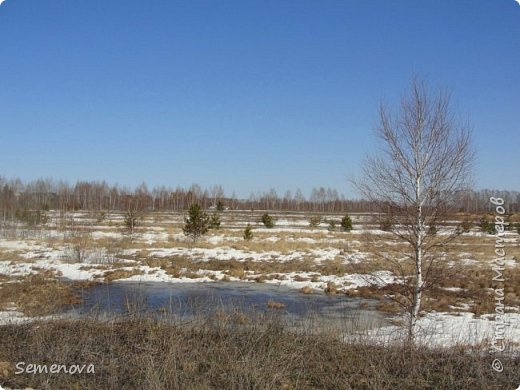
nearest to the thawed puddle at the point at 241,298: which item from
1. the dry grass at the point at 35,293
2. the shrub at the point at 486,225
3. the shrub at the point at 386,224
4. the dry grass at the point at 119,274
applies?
the dry grass at the point at 35,293

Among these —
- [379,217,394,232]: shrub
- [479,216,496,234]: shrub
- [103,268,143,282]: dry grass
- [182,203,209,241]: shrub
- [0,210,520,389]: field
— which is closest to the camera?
[0,210,520,389]: field

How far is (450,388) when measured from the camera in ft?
19.6

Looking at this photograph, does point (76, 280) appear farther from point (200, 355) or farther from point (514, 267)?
point (514, 267)

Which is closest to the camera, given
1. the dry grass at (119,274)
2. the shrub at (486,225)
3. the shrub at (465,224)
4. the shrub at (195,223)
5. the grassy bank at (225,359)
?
the grassy bank at (225,359)

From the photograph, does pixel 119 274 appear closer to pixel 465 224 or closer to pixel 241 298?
pixel 241 298

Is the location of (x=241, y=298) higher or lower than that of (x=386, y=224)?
lower

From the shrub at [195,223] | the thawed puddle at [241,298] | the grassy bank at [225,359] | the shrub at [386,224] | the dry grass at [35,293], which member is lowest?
the thawed puddle at [241,298]

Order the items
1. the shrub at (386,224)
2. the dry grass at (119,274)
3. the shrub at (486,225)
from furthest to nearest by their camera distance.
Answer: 1. the shrub at (486,225)
2. the dry grass at (119,274)
3. the shrub at (386,224)

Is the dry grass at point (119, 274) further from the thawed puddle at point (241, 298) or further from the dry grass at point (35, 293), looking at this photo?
the dry grass at point (35, 293)

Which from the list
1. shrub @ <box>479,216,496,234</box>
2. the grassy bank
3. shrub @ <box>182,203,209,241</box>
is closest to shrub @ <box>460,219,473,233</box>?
the grassy bank

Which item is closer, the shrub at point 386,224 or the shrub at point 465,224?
the shrub at point 465,224

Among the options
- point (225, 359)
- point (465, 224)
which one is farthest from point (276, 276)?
point (225, 359)

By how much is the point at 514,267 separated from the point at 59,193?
85.8 m

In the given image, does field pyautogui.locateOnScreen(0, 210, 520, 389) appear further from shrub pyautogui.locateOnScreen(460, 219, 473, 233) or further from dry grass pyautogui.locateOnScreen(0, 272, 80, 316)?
shrub pyautogui.locateOnScreen(460, 219, 473, 233)
